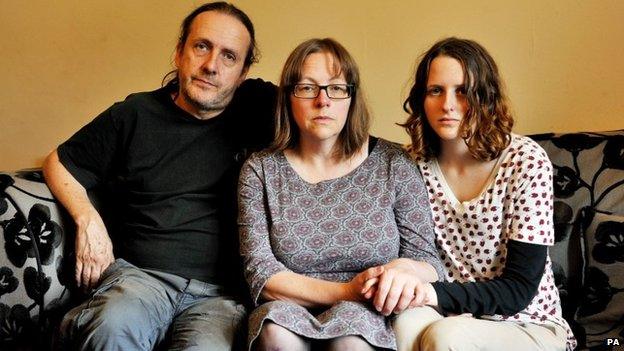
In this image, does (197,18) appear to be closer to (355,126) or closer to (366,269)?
(355,126)

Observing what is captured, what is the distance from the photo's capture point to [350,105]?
1534 millimetres

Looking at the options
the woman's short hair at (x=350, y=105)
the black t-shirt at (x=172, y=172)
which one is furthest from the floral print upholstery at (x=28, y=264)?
the woman's short hair at (x=350, y=105)

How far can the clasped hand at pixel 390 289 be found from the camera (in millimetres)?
1268

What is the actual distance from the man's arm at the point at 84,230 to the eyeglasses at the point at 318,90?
0.67 m

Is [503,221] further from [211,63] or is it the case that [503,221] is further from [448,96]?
[211,63]

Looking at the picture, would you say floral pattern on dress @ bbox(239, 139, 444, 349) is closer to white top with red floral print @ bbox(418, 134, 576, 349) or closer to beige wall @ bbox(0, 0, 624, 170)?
white top with red floral print @ bbox(418, 134, 576, 349)

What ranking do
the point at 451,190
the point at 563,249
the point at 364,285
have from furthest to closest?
the point at 563,249, the point at 451,190, the point at 364,285

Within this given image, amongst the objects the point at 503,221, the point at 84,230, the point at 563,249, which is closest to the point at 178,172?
the point at 84,230

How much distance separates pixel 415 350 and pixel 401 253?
29 centimetres

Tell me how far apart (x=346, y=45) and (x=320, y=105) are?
2.51ft

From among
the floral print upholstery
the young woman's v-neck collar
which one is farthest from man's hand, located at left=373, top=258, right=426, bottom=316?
the floral print upholstery

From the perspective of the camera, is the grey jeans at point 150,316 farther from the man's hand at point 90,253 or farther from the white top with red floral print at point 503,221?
the white top with red floral print at point 503,221

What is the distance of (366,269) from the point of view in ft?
4.74

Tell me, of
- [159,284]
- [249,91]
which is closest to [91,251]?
[159,284]
